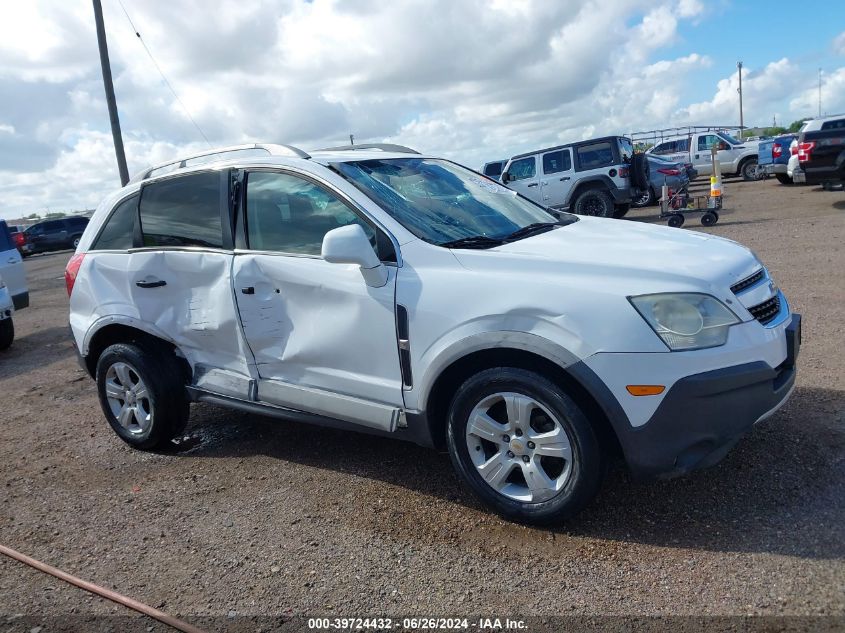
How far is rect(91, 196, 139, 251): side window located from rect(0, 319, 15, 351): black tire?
16.6ft

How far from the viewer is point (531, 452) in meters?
3.20

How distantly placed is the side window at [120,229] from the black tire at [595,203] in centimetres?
1250

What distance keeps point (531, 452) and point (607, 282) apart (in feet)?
2.76

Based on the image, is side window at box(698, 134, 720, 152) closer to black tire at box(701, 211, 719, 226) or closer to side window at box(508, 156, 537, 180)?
side window at box(508, 156, 537, 180)

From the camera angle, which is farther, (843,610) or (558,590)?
(558,590)

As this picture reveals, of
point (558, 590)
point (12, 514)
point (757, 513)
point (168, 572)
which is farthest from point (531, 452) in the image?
point (12, 514)

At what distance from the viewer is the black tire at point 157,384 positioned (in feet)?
14.7

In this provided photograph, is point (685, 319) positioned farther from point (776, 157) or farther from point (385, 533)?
point (776, 157)

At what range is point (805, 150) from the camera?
50.6 ft

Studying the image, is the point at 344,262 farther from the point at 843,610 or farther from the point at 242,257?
the point at 843,610

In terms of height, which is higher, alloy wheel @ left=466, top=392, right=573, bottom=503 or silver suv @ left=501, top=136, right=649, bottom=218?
silver suv @ left=501, top=136, right=649, bottom=218

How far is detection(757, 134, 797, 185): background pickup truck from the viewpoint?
68.5ft

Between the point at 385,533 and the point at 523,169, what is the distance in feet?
48.9

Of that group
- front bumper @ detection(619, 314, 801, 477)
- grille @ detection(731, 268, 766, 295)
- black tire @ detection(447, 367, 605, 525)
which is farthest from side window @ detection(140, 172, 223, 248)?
grille @ detection(731, 268, 766, 295)
